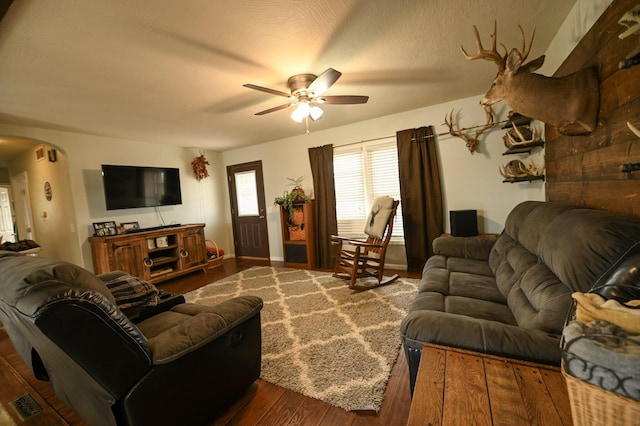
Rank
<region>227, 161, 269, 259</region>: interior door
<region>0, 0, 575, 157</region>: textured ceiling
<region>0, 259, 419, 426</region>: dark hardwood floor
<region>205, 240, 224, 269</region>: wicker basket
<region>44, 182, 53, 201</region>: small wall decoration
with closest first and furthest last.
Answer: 1. <region>0, 259, 419, 426</region>: dark hardwood floor
2. <region>0, 0, 575, 157</region>: textured ceiling
3. <region>44, 182, 53, 201</region>: small wall decoration
4. <region>205, 240, 224, 269</region>: wicker basket
5. <region>227, 161, 269, 259</region>: interior door

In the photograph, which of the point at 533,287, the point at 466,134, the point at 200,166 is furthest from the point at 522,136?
the point at 200,166

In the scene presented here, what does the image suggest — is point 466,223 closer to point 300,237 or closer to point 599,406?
point 300,237

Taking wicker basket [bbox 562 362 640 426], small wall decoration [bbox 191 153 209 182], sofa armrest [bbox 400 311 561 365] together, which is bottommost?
sofa armrest [bbox 400 311 561 365]

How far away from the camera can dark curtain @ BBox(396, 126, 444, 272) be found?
11.7 feet

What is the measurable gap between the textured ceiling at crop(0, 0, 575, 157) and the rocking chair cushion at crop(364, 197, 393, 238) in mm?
1314

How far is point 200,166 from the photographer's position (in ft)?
16.4

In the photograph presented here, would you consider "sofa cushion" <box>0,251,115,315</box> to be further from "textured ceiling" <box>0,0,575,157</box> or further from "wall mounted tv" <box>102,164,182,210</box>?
"wall mounted tv" <box>102,164,182,210</box>

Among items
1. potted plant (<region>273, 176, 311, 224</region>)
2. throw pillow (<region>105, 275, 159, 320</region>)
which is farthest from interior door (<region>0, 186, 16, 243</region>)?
throw pillow (<region>105, 275, 159, 320</region>)

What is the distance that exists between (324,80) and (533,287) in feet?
6.29

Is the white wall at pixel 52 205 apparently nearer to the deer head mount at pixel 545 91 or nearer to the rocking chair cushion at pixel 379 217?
the rocking chair cushion at pixel 379 217

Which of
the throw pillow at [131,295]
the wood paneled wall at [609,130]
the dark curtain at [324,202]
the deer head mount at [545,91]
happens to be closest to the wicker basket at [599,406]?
the wood paneled wall at [609,130]

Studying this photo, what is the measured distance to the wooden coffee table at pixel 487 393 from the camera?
715mm

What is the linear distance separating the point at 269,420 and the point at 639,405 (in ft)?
4.97

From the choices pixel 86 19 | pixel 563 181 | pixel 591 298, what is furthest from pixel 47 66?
pixel 563 181
